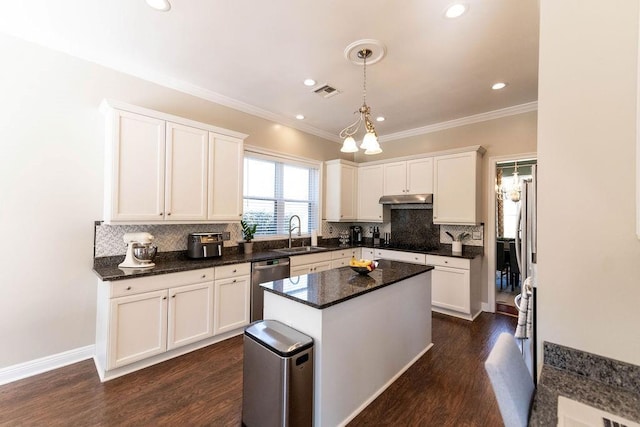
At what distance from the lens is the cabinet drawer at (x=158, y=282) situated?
2309 millimetres

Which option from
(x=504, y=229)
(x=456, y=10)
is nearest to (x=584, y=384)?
(x=456, y=10)

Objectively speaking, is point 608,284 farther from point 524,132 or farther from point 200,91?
point 200,91

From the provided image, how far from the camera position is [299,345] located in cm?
163

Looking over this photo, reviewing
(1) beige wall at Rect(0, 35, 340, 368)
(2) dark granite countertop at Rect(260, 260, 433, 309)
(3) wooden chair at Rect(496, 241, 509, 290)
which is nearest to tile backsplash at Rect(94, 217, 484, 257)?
(1) beige wall at Rect(0, 35, 340, 368)

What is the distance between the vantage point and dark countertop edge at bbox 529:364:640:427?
86cm

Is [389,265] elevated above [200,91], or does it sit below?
below

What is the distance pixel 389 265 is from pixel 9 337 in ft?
11.4

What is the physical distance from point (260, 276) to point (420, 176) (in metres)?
2.93

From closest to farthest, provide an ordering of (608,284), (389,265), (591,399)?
(591,399)
(608,284)
(389,265)

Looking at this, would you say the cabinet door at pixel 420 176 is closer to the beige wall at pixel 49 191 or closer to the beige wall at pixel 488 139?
the beige wall at pixel 488 139

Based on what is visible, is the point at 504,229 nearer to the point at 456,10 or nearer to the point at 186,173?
the point at 456,10

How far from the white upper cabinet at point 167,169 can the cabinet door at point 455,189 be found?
2.95 m

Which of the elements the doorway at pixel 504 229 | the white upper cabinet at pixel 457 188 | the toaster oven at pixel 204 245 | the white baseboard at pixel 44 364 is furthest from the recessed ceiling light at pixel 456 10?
the white baseboard at pixel 44 364

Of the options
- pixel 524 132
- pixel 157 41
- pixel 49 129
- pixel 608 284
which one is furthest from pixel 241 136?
pixel 524 132
